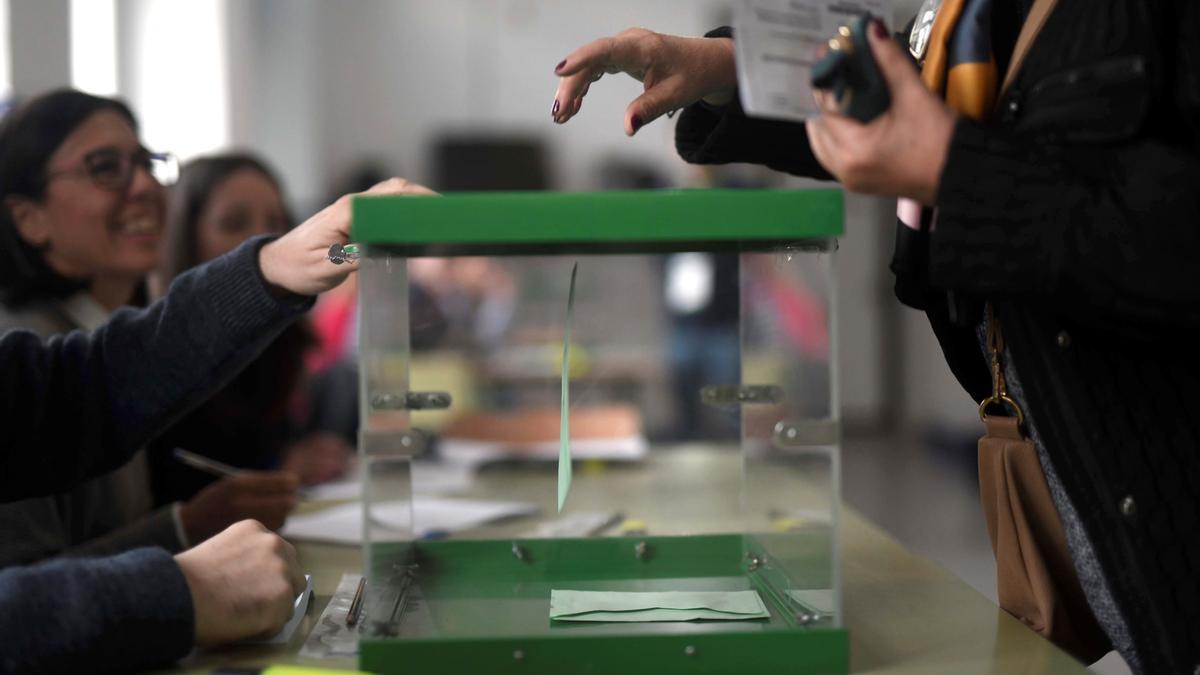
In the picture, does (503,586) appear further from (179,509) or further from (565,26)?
(565,26)

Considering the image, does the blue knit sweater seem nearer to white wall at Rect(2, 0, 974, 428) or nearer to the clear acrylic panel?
the clear acrylic panel

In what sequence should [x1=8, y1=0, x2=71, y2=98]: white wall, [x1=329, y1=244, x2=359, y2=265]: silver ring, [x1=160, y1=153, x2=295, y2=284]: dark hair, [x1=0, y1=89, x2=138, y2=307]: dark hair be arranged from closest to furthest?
1. [x1=329, y1=244, x2=359, y2=265]: silver ring
2. [x1=0, y1=89, x2=138, y2=307]: dark hair
3. [x1=160, y1=153, x2=295, y2=284]: dark hair
4. [x1=8, y1=0, x2=71, y2=98]: white wall

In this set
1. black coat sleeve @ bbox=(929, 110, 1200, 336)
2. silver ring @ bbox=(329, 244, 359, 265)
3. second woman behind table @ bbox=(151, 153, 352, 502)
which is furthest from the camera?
second woman behind table @ bbox=(151, 153, 352, 502)

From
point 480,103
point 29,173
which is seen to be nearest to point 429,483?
point 29,173

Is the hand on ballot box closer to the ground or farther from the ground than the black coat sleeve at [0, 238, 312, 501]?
closer to the ground

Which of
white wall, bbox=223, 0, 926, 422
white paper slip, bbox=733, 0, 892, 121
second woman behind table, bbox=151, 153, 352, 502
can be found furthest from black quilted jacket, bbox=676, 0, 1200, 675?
white wall, bbox=223, 0, 926, 422

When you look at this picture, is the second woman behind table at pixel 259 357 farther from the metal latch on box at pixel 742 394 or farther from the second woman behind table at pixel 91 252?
the metal latch on box at pixel 742 394

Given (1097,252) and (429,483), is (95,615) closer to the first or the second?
(1097,252)

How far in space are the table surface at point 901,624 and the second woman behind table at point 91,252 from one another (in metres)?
0.17

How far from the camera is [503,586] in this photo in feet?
2.82

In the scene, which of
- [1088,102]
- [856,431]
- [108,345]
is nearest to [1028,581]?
[1088,102]

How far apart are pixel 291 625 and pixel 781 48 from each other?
0.54 meters

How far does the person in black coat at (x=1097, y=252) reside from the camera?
63 centimetres

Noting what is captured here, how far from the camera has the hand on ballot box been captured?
70 cm
